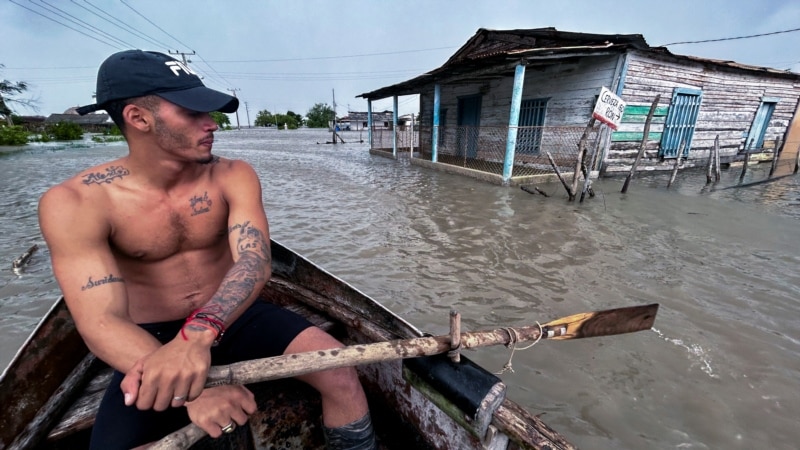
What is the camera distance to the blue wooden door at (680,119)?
10.8 m

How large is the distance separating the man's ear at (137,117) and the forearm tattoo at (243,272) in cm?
60

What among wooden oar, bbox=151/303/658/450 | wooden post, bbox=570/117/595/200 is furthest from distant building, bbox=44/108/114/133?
wooden oar, bbox=151/303/658/450

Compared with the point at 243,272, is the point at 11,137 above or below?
below

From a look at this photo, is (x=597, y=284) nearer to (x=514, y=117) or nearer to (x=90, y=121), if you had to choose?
(x=514, y=117)

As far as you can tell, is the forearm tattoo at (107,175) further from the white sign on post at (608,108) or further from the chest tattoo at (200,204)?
the white sign on post at (608,108)

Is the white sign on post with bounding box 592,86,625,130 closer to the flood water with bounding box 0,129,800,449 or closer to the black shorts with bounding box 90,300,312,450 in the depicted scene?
the flood water with bounding box 0,129,800,449

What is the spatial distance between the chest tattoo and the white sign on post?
22.9 ft

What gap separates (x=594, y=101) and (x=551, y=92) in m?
1.44

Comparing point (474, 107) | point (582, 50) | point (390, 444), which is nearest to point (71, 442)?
point (390, 444)

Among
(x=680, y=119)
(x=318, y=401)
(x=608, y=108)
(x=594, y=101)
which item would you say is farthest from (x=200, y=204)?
(x=680, y=119)

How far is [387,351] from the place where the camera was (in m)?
1.36

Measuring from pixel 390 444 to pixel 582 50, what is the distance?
375 inches

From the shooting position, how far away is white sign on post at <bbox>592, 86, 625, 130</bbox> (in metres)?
6.46

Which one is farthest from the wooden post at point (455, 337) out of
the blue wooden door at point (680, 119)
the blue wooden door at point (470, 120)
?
the blue wooden door at point (680, 119)
